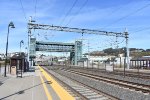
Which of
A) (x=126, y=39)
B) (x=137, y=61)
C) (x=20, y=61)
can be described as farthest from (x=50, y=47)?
(x=20, y=61)

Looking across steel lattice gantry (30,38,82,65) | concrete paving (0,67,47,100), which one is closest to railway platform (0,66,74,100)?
concrete paving (0,67,47,100)

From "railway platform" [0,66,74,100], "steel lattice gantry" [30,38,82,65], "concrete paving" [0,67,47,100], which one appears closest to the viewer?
"concrete paving" [0,67,47,100]

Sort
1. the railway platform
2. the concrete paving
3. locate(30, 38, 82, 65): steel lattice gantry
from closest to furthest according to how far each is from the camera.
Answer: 1. the concrete paving
2. the railway platform
3. locate(30, 38, 82, 65): steel lattice gantry

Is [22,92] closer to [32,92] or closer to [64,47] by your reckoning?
[32,92]

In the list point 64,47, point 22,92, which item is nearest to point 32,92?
point 22,92

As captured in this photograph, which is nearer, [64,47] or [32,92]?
[32,92]

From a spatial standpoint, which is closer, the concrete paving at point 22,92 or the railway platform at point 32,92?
the concrete paving at point 22,92

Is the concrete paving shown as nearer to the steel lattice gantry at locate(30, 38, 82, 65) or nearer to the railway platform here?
the railway platform

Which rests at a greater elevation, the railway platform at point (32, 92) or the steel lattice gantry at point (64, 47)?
the steel lattice gantry at point (64, 47)

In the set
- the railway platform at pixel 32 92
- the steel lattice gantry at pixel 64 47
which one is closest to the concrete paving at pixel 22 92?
the railway platform at pixel 32 92

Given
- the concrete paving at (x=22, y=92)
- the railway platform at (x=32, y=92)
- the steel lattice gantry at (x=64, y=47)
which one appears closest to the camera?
the concrete paving at (x=22, y=92)

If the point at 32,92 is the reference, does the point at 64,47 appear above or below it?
above

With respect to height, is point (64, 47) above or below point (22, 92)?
above

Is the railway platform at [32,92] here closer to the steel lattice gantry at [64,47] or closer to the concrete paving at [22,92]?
the concrete paving at [22,92]
